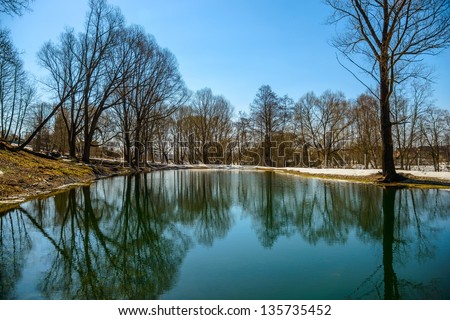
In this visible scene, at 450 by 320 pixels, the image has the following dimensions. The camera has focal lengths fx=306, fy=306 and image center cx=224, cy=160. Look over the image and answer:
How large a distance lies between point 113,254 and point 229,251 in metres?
2.32

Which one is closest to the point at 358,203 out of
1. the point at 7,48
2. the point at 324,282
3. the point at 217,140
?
the point at 324,282

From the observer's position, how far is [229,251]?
20.4 ft

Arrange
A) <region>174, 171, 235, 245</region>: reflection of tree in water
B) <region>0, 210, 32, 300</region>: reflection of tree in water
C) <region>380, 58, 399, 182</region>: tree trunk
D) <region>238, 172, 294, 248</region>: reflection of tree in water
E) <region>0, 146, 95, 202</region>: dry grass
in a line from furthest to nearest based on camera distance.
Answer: <region>380, 58, 399, 182</region>: tree trunk → <region>0, 146, 95, 202</region>: dry grass → <region>174, 171, 235, 245</region>: reflection of tree in water → <region>238, 172, 294, 248</region>: reflection of tree in water → <region>0, 210, 32, 300</region>: reflection of tree in water

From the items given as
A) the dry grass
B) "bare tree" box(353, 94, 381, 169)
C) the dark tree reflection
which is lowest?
the dark tree reflection

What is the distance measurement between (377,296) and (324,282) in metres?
0.72

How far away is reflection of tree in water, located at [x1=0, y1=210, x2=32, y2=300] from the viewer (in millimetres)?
4562

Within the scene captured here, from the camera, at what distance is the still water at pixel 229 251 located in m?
4.32

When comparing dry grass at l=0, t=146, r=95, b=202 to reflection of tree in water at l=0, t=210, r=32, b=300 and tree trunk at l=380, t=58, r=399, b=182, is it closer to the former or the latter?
reflection of tree in water at l=0, t=210, r=32, b=300

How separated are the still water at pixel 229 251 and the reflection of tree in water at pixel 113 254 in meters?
0.02

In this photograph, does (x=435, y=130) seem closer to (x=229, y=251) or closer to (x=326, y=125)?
(x=326, y=125)

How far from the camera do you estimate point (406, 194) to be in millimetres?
13156

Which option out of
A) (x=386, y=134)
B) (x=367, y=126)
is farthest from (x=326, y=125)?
(x=386, y=134)

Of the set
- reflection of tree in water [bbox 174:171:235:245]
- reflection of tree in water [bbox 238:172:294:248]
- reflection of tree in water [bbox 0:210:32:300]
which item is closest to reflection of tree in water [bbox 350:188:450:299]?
reflection of tree in water [bbox 238:172:294:248]

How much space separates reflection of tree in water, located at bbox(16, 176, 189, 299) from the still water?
0.02m
